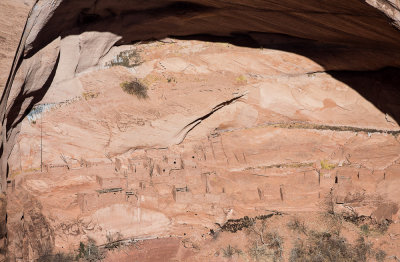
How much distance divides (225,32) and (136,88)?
6.78ft

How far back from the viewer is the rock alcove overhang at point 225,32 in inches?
331

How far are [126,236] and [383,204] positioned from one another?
17.9ft

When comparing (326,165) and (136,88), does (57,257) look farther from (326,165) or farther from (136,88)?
(326,165)

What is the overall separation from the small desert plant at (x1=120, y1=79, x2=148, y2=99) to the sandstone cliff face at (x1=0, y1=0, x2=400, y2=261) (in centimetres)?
3

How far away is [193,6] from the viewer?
9617mm

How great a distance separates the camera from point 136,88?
10.7m

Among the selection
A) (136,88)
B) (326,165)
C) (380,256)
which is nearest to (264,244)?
(326,165)

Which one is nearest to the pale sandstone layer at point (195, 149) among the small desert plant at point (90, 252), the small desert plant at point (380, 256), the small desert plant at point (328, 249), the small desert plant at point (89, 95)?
the small desert plant at point (89, 95)

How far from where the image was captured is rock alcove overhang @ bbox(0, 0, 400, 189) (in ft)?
Answer: 27.6

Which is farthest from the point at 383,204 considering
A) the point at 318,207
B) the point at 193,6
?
the point at 193,6

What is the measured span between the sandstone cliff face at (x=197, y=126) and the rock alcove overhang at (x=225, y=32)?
0.13 ft

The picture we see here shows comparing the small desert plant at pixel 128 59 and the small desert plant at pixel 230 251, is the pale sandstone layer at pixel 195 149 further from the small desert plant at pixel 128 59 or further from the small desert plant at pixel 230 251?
the small desert plant at pixel 230 251

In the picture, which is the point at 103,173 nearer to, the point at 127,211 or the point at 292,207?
the point at 127,211

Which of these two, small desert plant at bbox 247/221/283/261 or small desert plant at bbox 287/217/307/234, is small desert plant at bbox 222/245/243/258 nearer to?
small desert plant at bbox 247/221/283/261
